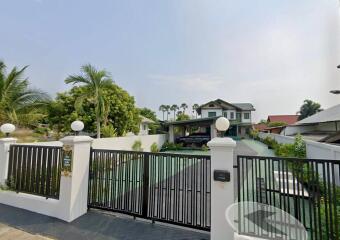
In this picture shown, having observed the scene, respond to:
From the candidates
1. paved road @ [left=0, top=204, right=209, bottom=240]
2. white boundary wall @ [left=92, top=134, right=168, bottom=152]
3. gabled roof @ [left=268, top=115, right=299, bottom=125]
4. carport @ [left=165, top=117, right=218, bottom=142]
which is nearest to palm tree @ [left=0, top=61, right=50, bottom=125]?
white boundary wall @ [left=92, top=134, right=168, bottom=152]

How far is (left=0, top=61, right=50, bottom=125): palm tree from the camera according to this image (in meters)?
7.44

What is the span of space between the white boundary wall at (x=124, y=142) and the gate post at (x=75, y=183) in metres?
4.36

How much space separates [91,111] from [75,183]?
11.2 m

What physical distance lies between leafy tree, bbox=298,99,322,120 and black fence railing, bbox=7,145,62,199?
52457 mm

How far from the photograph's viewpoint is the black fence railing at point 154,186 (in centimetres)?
374

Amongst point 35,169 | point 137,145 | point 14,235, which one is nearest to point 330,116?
point 137,145

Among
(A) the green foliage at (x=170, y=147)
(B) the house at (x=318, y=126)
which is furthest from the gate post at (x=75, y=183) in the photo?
(A) the green foliage at (x=170, y=147)

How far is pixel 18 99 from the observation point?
783 cm

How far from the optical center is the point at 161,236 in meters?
3.50

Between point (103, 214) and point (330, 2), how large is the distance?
6933 millimetres

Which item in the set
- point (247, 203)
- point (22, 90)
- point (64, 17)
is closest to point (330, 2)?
point (247, 203)

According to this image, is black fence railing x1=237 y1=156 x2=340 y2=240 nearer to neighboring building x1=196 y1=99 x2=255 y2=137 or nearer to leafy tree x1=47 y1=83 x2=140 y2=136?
leafy tree x1=47 y1=83 x2=140 y2=136

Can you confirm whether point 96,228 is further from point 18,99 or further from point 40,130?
point 40,130

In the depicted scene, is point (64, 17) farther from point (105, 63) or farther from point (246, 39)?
point (246, 39)
